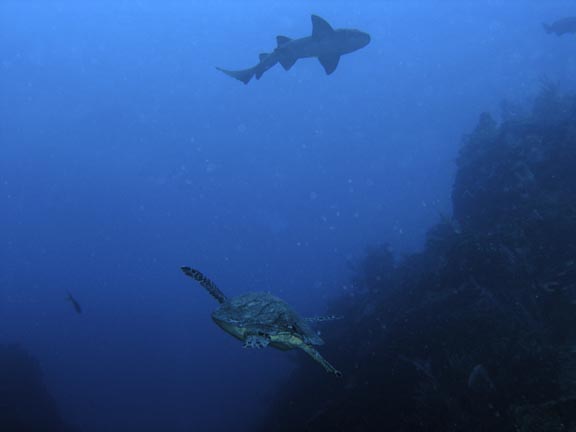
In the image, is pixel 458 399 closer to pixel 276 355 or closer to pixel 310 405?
pixel 310 405

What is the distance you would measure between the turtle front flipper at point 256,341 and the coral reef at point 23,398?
18.0m

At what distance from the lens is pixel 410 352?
8359mm

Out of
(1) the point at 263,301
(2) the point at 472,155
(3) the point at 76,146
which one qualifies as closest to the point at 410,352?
(1) the point at 263,301

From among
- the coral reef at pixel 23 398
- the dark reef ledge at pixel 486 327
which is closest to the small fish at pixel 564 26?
the dark reef ledge at pixel 486 327

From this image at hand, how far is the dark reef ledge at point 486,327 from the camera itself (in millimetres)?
6285

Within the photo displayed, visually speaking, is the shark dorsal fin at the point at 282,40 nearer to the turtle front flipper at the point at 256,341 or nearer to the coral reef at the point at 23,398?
the turtle front flipper at the point at 256,341

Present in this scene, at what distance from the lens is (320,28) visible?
36.0ft

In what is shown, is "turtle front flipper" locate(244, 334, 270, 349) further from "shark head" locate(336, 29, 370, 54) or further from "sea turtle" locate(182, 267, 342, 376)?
"shark head" locate(336, 29, 370, 54)

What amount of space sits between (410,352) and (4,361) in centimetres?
2194

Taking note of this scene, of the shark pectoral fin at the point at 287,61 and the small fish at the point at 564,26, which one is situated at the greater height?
the small fish at the point at 564,26

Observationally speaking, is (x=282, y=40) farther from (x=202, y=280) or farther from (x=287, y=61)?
(x=202, y=280)

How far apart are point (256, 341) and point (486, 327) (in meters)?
5.99

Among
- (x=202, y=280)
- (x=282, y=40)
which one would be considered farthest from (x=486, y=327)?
(x=282, y=40)

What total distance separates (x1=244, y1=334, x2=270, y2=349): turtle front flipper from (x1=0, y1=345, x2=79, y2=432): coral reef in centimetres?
1804
